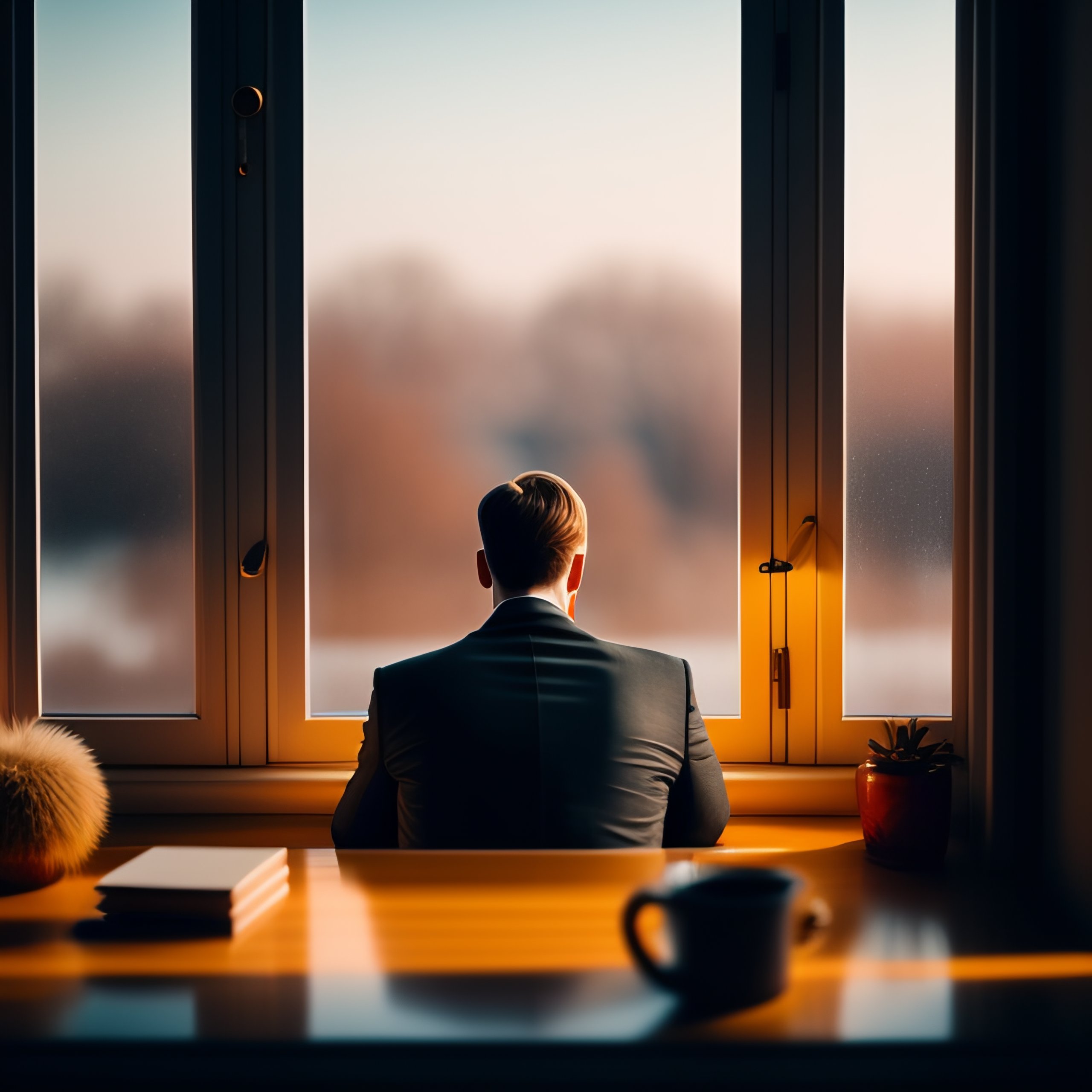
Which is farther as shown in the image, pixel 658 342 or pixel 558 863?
pixel 658 342

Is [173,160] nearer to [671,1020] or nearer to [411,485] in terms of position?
[411,485]

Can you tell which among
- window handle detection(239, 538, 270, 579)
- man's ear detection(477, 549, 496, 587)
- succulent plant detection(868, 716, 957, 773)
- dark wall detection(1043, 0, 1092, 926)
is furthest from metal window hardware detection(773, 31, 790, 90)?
window handle detection(239, 538, 270, 579)

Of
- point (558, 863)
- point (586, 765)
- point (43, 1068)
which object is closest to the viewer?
point (43, 1068)

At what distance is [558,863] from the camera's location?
109cm

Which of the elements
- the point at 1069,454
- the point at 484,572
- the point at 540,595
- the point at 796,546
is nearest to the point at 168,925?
the point at 540,595

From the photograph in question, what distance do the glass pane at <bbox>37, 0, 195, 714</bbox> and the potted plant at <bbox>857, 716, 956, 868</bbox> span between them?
1299 mm

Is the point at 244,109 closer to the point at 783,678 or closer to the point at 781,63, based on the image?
the point at 781,63

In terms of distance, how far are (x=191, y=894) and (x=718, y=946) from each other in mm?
512

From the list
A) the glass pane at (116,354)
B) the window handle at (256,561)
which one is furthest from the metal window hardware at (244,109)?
the window handle at (256,561)

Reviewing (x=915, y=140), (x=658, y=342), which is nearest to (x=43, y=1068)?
(x=658, y=342)

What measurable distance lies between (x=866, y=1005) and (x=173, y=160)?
1844 millimetres

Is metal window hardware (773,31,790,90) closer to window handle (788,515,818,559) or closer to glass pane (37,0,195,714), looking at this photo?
window handle (788,515,818,559)

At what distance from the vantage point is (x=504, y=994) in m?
0.74

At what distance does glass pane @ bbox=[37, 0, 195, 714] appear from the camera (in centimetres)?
181
